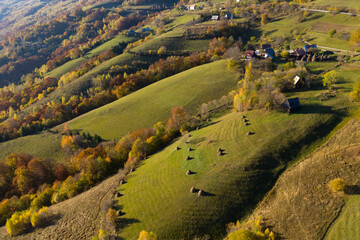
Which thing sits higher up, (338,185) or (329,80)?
(329,80)

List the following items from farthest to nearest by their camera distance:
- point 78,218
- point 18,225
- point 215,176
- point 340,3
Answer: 1. point 340,3
2. point 18,225
3. point 78,218
4. point 215,176

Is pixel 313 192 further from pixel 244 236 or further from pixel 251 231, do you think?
pixel 244 236

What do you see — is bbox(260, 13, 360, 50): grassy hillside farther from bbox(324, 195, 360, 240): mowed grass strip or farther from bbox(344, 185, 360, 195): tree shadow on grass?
bbox(324, 195, 360, 240): mowed grass strip

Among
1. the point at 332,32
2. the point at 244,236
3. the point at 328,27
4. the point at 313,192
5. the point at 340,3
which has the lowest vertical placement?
the point at 313,192

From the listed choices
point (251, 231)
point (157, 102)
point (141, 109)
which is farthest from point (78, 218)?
point (157, 102)

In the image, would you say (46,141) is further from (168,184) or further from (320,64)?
(320,64)


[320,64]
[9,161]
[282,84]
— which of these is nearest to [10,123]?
[9,161]
